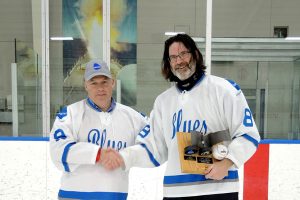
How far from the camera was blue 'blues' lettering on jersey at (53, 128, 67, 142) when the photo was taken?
1268mm

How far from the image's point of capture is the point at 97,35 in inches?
135

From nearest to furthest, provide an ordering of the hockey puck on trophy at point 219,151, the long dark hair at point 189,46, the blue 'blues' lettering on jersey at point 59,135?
the hockey puck on trophy at point 219,151 → the long dark hair at point 189,46 → the blue 'blues' lettering on jersey at point 59,135

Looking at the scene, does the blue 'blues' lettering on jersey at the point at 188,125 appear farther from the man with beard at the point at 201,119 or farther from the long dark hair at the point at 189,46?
the long dark hair at the point at 189,46

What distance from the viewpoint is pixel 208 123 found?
3.71 feet

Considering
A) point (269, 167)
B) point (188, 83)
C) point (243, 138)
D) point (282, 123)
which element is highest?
point (188, 83)

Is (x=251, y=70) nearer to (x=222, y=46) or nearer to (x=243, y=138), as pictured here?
(x=222, y=46)

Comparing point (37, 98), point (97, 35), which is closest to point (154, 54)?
point (97, 35)

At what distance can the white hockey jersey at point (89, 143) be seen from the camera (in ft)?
4.19

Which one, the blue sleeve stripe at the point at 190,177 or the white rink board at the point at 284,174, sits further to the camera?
the white rink board at the point at 284,174

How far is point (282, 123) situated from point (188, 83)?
224 centimetres

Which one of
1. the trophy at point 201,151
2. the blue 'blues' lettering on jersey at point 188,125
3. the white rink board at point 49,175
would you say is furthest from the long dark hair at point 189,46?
the white rink board at point 49,175

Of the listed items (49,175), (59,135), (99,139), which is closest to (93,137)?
(99,139)

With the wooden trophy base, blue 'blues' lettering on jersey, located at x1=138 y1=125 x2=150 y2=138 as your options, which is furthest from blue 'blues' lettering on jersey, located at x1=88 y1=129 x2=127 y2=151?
the wooden trophy base

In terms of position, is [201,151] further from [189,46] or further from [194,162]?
[189,46]
